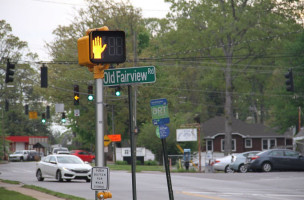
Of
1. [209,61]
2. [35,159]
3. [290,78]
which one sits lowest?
[35,159]

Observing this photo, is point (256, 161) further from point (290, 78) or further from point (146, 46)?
point (146, 46)

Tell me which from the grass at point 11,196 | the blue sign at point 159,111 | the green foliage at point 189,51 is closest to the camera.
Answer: the blue sign at point 159,111

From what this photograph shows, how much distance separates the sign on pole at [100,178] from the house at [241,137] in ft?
200

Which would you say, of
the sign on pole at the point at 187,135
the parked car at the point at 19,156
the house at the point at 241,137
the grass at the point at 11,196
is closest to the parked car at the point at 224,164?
the sign on pole at the point at 187,135

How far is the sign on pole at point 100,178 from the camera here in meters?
9.58

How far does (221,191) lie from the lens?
23.3 m

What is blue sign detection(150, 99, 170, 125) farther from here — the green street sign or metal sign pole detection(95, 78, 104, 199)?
metal sign pole detection(95, 78, 104, 199)

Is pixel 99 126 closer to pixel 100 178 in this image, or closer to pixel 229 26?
pixel 100 178

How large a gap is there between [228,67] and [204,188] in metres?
33.0

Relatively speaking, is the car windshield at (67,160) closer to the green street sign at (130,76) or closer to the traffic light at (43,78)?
the traffic light at (43,78)

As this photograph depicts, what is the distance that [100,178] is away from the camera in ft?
31.5

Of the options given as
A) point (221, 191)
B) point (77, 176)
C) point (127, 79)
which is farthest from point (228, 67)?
point (127, 79)

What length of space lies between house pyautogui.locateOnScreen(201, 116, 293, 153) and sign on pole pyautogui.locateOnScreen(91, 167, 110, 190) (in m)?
61.0

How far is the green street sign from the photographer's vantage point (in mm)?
10664
